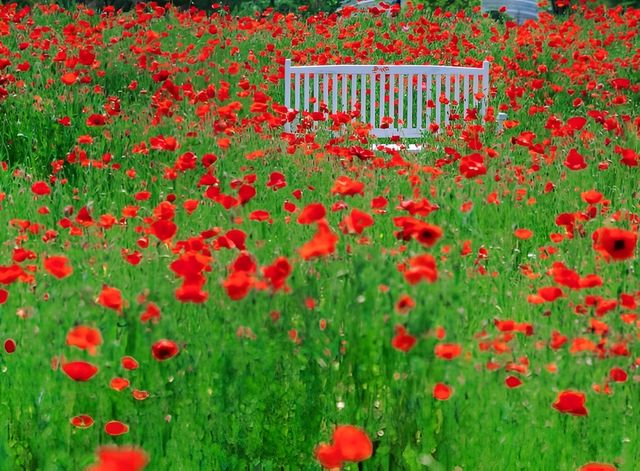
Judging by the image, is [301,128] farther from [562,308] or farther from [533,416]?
[533,416]

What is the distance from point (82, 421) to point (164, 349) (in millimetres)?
253

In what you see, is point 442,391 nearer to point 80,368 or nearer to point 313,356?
point 313,356

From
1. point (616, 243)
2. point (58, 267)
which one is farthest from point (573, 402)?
point (58, 267)

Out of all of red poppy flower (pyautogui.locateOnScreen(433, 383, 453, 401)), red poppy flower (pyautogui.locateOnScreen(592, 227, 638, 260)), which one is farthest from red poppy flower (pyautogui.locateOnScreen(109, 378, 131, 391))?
red poppy flower (pyautogui.locateOnScreen(592, 227, 638, 260))

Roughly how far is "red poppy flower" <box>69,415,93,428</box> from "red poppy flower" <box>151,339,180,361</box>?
218 mm

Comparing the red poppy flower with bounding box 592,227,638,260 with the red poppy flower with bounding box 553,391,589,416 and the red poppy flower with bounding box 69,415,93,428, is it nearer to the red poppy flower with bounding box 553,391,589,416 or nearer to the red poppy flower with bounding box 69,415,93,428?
the red poppy flower with bounding box 553,391,589,416

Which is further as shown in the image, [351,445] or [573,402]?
[573,402]

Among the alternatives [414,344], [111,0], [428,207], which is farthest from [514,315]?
[111,0]

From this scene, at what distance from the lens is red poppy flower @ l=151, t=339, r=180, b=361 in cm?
214

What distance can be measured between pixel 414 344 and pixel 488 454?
35 cm

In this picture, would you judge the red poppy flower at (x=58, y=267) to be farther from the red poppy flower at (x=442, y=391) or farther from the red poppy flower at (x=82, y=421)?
the red poppy flower at (x=442, y=391)

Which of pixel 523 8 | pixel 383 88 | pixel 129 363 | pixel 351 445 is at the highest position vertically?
pixel 351 445

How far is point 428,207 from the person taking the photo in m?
2.68

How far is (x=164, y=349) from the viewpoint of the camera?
7.04 ft
